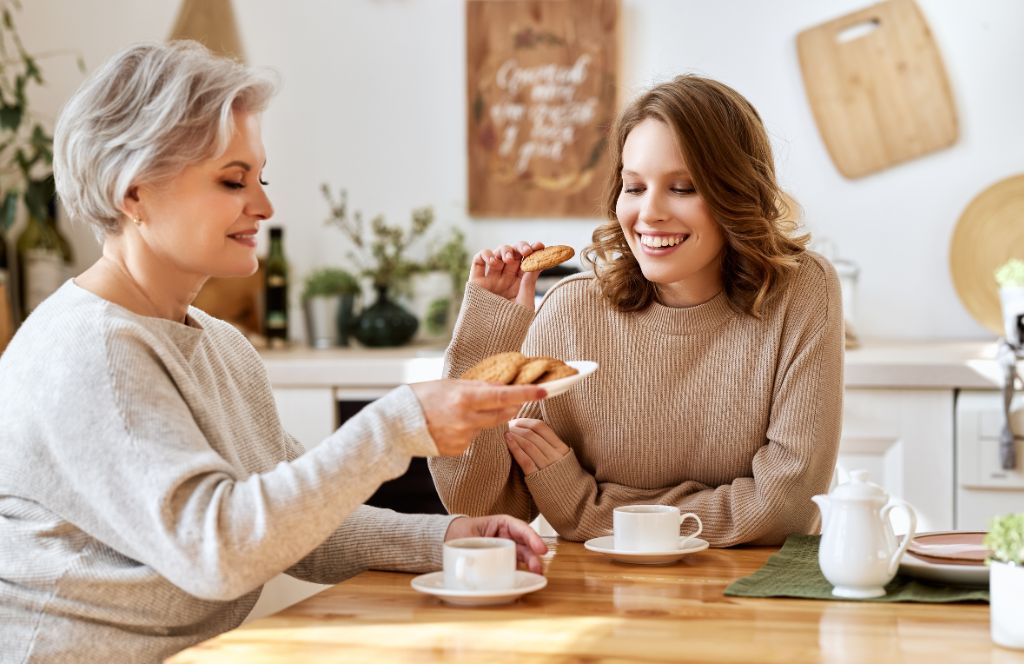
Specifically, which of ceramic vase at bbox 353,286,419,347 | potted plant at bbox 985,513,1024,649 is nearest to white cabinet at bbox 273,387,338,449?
ceramic vase at bbox 353,286,419,347

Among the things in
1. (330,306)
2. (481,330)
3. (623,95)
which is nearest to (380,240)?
(330,306)

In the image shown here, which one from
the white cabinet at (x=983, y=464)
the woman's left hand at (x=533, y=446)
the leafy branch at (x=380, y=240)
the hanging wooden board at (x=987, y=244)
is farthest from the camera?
the leafy branch at (x=380, y=240)

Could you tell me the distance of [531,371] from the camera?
146 centimetres

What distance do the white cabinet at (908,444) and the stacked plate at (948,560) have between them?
1.36 m

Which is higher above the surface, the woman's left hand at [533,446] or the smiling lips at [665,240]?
the smiling lips at [665,240]

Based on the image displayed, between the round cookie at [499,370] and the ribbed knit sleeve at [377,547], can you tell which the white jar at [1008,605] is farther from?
the ribbed knit sleeve at [377,547]

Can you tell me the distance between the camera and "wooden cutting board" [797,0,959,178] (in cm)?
346

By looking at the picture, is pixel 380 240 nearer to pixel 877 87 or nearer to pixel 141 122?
pixel 877 87

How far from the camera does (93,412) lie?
1.33 metres

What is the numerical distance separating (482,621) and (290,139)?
275 cm

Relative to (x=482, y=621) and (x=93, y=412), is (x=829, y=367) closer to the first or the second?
(x=482, y=621)

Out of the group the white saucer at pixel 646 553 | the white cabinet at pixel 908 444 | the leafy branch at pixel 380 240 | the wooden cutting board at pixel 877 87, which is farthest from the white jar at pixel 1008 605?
the leafy branch at pixel 380 240

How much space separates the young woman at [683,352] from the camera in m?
1.88

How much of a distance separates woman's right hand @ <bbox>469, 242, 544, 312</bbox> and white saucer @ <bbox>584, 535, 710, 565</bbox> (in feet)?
1.43
